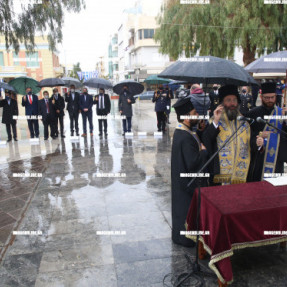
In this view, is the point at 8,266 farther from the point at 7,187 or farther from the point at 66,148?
the point at 66,148

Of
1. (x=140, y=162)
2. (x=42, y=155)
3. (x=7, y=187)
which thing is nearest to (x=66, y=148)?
(x=42, y=155)

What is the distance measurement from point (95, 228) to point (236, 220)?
2158mm

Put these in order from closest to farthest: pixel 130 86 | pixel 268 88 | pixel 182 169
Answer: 1. pixel 182 169
2. pixel 268 88
3. pixel 130 86

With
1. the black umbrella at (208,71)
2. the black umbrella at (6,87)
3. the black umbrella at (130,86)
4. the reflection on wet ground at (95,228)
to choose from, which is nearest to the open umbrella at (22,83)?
the black umbrella at (6,87)

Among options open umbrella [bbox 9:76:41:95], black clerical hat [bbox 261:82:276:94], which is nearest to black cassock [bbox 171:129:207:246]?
black clerical hat [bbox 261:82:276:94]

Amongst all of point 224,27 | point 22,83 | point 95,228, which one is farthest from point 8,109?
point 224,27

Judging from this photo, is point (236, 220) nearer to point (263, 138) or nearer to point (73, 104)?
point (263, 138)

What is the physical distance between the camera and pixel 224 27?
15688 millimetres

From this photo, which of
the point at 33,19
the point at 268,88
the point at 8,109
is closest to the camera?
the point at 268,88

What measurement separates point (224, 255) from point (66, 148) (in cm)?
739

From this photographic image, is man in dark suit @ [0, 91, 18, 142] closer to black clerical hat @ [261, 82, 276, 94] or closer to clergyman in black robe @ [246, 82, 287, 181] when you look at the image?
clergyman in black robe @ [246, 82, 287, 181]

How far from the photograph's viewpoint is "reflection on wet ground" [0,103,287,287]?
124 inches

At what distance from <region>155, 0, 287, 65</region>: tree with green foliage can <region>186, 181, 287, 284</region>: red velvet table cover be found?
47.1 ft

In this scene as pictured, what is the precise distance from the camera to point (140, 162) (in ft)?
24.8
